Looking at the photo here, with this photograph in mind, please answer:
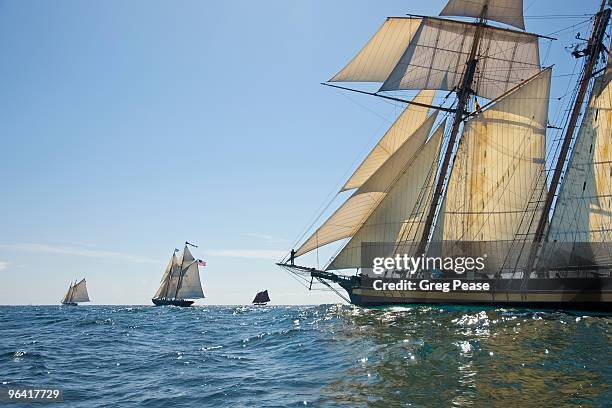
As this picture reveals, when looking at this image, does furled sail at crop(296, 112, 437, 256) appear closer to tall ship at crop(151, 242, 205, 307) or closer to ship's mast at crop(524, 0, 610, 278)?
ship's mast at crop(524, 0, 610, 278)

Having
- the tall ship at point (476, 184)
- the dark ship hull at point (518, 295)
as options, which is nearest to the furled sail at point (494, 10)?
the tall ship at point (476, 184)

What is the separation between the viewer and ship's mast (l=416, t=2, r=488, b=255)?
119 ft

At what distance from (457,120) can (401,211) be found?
10.8 m

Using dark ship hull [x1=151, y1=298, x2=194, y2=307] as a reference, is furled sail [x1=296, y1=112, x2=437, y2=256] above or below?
above

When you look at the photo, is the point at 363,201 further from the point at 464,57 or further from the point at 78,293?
the point at 78,293

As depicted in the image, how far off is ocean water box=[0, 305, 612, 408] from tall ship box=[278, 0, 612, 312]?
12.3 metres

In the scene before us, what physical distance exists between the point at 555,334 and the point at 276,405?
542 inches

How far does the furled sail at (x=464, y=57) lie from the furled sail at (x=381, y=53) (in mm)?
986

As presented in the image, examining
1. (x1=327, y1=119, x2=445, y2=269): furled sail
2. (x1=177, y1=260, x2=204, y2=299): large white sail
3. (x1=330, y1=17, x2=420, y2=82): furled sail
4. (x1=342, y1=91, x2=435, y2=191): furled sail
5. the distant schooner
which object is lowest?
the distant schooner

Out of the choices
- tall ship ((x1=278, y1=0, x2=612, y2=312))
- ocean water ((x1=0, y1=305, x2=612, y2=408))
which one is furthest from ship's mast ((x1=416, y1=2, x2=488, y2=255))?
A: ocean water ((x1=0, y1=305, x2=612, y2=408))

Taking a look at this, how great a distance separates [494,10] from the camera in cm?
4281

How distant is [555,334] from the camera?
17.6 meters

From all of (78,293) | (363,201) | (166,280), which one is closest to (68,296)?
(78,293)

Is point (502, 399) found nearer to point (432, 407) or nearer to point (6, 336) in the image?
point (432, 407)
